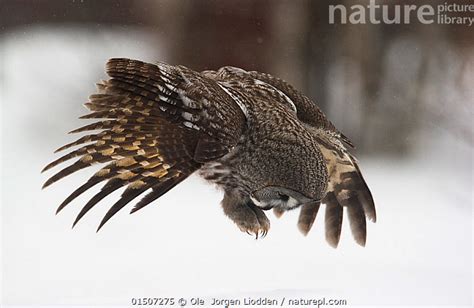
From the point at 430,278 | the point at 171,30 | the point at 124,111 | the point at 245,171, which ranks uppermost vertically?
the point at 171,30

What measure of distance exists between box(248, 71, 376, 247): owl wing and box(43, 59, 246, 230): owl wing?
21cm

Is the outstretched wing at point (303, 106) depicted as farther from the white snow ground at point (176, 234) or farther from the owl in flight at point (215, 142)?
the white snow ground at point (176, 234)

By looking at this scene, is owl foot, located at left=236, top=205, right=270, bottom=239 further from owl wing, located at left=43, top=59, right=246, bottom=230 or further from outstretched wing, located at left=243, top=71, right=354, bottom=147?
outstretched wing, located at left=243, top=71, right=354, bottom=147

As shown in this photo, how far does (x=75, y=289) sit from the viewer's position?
7.76ft

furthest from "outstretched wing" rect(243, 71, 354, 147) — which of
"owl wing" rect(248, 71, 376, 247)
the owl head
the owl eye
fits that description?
the owl eye

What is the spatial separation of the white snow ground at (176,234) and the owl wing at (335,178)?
0.03 metres

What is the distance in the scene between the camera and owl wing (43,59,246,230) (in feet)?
7.20

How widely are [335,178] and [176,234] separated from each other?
1.68 ft

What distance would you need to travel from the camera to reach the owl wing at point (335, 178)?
2365 mm

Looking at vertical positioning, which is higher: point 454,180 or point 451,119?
point 451,119

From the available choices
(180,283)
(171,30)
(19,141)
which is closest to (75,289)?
(180,283)

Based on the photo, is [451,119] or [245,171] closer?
[245,171]

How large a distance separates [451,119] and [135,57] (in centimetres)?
98

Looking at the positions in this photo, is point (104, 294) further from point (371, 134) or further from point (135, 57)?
point (371, 134)
